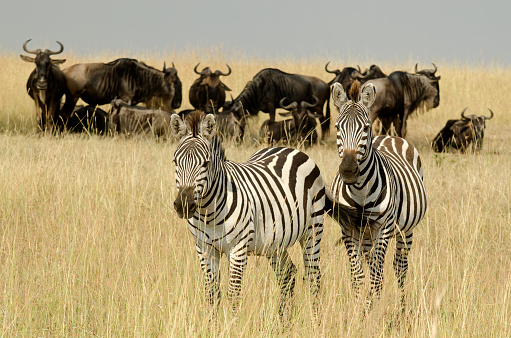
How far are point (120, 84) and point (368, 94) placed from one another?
1228cm

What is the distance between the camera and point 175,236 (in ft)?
19.4

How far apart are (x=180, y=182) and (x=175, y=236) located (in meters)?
2.50

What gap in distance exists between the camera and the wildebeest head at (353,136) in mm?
4082

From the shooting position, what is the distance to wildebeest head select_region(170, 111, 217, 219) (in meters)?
3.46

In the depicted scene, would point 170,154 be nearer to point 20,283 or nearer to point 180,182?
point 20,283

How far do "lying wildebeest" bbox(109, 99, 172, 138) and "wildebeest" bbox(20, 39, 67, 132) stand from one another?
120 centimetres

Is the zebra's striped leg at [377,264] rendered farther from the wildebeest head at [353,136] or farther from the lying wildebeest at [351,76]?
the lying wildebeest at [351,76]

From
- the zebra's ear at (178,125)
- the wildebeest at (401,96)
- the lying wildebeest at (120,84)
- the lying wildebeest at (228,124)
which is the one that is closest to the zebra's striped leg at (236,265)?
the zebra's ear at (178,125)

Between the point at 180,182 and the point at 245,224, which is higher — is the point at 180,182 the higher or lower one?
the higher one

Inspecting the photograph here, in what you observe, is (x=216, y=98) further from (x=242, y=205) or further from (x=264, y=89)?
(x=242, y=205)

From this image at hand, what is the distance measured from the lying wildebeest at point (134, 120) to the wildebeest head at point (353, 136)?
9.73 m

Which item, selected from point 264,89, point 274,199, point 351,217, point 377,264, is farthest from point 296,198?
point 264,89

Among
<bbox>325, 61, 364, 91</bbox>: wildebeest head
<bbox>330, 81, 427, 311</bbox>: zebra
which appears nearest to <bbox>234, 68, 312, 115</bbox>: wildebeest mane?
<bbox>325, 61, 364, 91</bbox>: wildebeest head

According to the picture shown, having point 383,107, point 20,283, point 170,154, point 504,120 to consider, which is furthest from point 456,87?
point 20,283
